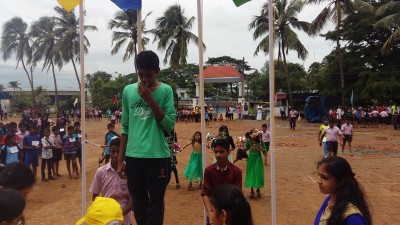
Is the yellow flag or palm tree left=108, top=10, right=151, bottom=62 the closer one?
the yellow flag

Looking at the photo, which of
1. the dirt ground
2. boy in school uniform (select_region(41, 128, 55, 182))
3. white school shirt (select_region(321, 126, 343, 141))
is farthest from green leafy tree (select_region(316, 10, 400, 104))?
boy in school uniform (select_region(41, 128, 55, 182))

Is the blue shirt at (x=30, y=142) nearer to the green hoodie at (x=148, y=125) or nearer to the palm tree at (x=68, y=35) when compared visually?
the green hoodie at (x=148, y=125)

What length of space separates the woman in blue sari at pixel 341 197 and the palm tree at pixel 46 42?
1607 inches

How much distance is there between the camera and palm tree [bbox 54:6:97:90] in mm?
37884

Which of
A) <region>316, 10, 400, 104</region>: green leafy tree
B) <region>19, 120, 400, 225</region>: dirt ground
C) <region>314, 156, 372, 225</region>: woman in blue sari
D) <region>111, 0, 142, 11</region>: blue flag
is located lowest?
<region>19, 120, 400, 225</region>: dirt ground

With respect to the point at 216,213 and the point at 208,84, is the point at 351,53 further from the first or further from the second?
the point at 216,213

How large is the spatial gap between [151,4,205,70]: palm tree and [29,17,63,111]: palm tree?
435 inches

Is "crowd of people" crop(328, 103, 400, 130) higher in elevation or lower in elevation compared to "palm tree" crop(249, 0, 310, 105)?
lower

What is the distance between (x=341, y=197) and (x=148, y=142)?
147cm

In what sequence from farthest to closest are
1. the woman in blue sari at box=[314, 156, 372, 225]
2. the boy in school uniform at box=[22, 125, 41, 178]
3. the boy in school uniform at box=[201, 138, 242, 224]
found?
the boy in school uniform at box=[22, 125, 41, 178], the boy in school uniform at box=[201, 138, 242, 224], the woman in blue sari at box=[314, 156, 372, 225]

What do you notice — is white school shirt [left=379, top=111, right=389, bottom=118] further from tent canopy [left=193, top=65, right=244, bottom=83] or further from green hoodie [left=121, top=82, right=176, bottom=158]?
green hoodie [left=121, top=82, right=176, bottom=158]

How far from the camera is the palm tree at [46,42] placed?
41.3 metres

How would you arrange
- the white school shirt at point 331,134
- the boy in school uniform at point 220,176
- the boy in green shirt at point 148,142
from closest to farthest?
the boy in green shirt at point 148,142, the boy in school uniform at point 220,176, the white school shirt at point 331,134

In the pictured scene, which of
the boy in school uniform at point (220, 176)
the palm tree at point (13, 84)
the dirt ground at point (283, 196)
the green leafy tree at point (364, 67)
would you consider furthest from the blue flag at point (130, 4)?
the palm tree at point (13, 84)
